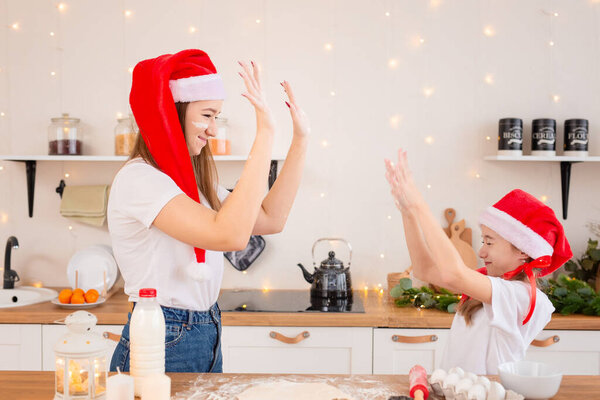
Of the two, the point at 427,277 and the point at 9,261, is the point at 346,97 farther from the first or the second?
the point at 9,261

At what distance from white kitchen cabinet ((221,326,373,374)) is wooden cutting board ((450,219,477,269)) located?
0.69m

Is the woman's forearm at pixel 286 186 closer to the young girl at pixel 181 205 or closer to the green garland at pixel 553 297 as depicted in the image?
the young girl at pixel 181 205

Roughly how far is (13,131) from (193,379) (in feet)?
6.84

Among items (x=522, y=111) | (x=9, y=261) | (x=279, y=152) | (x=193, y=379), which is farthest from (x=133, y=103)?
(x=522, y=111)

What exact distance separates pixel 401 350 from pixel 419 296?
27 cm

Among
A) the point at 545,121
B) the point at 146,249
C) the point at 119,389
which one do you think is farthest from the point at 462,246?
the point at 119,389

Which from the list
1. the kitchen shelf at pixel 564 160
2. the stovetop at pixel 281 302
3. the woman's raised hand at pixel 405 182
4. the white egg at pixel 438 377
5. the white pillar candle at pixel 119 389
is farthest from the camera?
the kitchen shelf at pixel 564 160

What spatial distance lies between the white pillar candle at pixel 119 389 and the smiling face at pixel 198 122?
634 mm

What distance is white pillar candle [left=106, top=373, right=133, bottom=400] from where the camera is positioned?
1.14 meters

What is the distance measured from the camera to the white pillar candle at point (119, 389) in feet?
3.76

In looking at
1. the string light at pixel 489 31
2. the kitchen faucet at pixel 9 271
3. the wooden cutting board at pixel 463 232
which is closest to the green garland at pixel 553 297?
the wooden cutting board at pixel 463 232

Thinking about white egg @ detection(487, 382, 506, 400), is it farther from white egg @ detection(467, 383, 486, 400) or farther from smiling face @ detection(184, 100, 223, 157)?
smiling face @ detection(184, 100, 223, 157)

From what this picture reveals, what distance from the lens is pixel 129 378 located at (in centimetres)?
116

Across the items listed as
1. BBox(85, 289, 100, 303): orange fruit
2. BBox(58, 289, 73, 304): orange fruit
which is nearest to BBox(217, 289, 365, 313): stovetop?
BBox(85, 289, 100, 303): orange fruit
